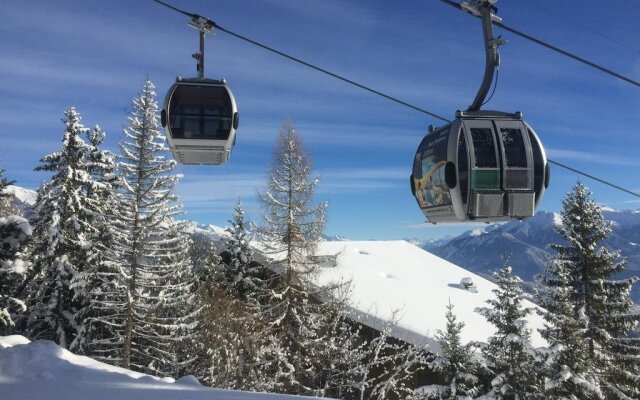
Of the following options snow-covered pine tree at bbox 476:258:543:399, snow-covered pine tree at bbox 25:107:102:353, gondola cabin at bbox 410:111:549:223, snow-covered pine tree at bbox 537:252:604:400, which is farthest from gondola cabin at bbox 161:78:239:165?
snow-covered pine tree at bbox 25:107:102:353

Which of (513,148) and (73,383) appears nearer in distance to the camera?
(513,148)

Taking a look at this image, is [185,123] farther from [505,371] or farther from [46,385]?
[505,371]

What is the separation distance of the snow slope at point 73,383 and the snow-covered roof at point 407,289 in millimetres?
13154

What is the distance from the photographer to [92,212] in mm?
24531

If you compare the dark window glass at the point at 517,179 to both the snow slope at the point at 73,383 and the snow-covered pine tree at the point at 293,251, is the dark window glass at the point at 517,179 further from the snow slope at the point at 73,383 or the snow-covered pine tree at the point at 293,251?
the snow-covered pine tree at the point at 293,251

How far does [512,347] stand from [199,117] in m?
13.6

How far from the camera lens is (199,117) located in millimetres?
8148

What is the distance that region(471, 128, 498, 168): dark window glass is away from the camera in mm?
6828

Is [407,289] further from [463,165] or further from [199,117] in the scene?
[463,165]

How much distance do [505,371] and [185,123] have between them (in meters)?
14.1

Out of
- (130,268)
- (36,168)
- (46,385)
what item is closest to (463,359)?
(46,385)

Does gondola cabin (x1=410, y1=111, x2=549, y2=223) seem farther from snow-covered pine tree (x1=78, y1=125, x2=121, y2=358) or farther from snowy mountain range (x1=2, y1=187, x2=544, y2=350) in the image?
snow-covered pine tree (x1=78, y1=125, x2=121, y2=358)

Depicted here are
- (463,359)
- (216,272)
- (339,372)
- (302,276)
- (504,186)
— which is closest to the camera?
(504,186)

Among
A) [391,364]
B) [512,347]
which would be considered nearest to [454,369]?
[512,347]
